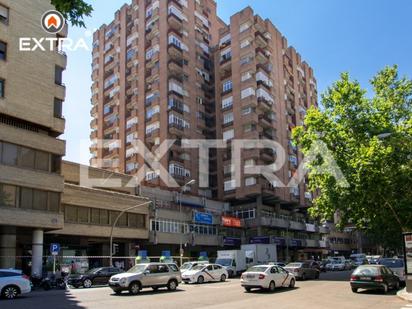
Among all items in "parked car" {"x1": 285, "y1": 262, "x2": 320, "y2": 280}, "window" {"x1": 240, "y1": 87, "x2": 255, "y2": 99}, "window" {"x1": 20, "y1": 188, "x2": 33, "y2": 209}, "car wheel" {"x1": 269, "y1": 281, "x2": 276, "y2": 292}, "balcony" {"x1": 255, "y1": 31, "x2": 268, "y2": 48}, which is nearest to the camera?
"car wheel" {"x1": 269, "y1": 281, "x2": 276, "y2": 292}

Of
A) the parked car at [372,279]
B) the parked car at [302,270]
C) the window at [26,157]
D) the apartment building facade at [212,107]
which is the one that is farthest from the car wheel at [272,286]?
the apartment building facade at [212,107]

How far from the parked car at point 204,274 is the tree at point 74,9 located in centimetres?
2519

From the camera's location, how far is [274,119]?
72500 millimetres

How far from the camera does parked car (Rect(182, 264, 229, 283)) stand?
30564mm

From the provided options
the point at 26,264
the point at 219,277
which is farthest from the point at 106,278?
the point at 26,264

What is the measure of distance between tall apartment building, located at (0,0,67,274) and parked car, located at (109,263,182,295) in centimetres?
1335

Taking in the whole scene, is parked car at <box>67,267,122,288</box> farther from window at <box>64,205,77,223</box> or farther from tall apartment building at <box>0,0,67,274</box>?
window at <box>64,205,77,223</box>

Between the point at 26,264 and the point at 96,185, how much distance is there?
40.4 feet

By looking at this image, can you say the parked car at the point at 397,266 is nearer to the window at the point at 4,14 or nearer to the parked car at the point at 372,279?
the parked car at the point at 372,279

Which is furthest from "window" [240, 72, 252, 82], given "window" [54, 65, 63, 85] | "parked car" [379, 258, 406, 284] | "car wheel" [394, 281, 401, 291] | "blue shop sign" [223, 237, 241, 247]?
"car wheel" [394, 281, 401, 291]

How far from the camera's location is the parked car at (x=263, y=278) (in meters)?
22.8

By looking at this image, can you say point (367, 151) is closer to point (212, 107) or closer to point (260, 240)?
point (260, 240)

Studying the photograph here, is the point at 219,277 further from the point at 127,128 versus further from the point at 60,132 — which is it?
the point at 127,128

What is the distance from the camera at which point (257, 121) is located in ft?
223
